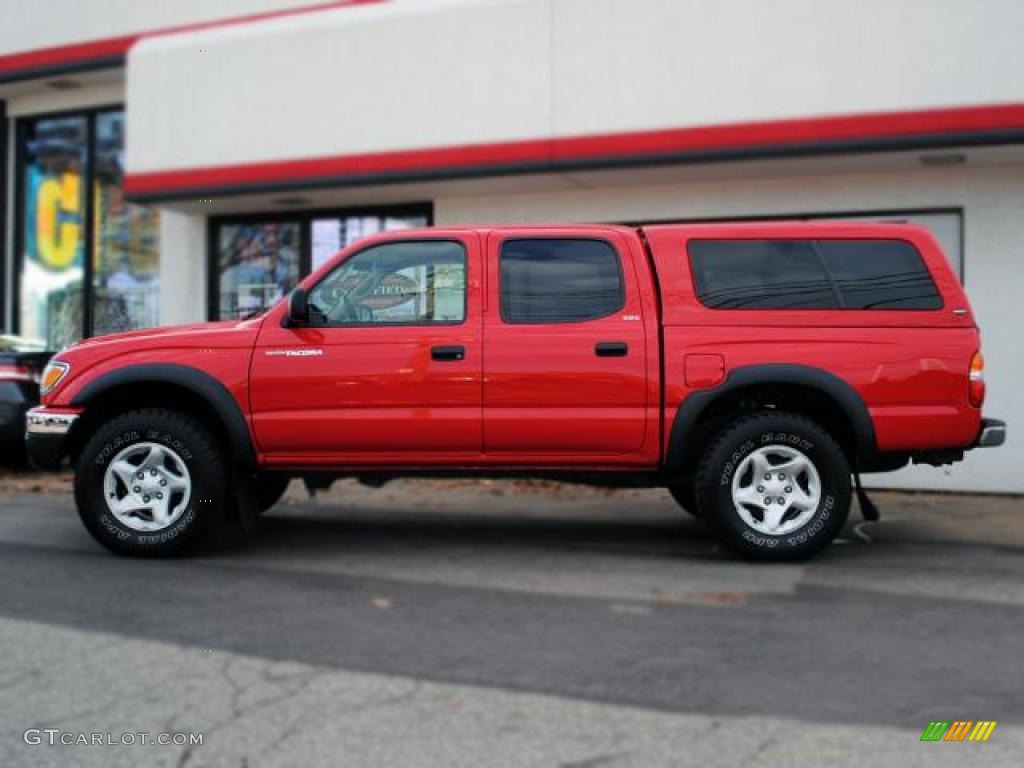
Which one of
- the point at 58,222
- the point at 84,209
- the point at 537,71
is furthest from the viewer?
the point at 58,222

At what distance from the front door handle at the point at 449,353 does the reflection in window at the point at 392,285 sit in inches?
10.0

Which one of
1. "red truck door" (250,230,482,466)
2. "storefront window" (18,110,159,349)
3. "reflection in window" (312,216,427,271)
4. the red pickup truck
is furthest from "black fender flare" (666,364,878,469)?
"storefront window" (18,110,159,349)

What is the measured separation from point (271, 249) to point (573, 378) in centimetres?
776

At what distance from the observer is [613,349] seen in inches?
238

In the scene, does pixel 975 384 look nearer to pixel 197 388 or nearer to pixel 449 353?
pixel 449 353

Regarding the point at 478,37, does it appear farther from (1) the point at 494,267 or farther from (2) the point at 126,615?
(2) the point at 126,615

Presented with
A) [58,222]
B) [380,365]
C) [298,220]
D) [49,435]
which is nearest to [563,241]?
[380,365]

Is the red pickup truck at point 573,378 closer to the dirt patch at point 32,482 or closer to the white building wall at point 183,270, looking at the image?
the dirt patch at point 32,482

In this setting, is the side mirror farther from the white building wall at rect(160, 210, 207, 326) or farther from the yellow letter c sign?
the yellow letter c sign

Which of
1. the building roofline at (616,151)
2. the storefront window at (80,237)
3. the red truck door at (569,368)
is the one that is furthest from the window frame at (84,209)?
the red truck door at (569,368)

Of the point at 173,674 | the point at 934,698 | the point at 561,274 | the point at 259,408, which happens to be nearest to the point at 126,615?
the point at 173,674

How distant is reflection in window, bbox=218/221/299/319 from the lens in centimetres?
1285

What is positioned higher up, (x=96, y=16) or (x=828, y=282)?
(x=96, y=16)

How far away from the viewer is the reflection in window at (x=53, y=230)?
15133mm
